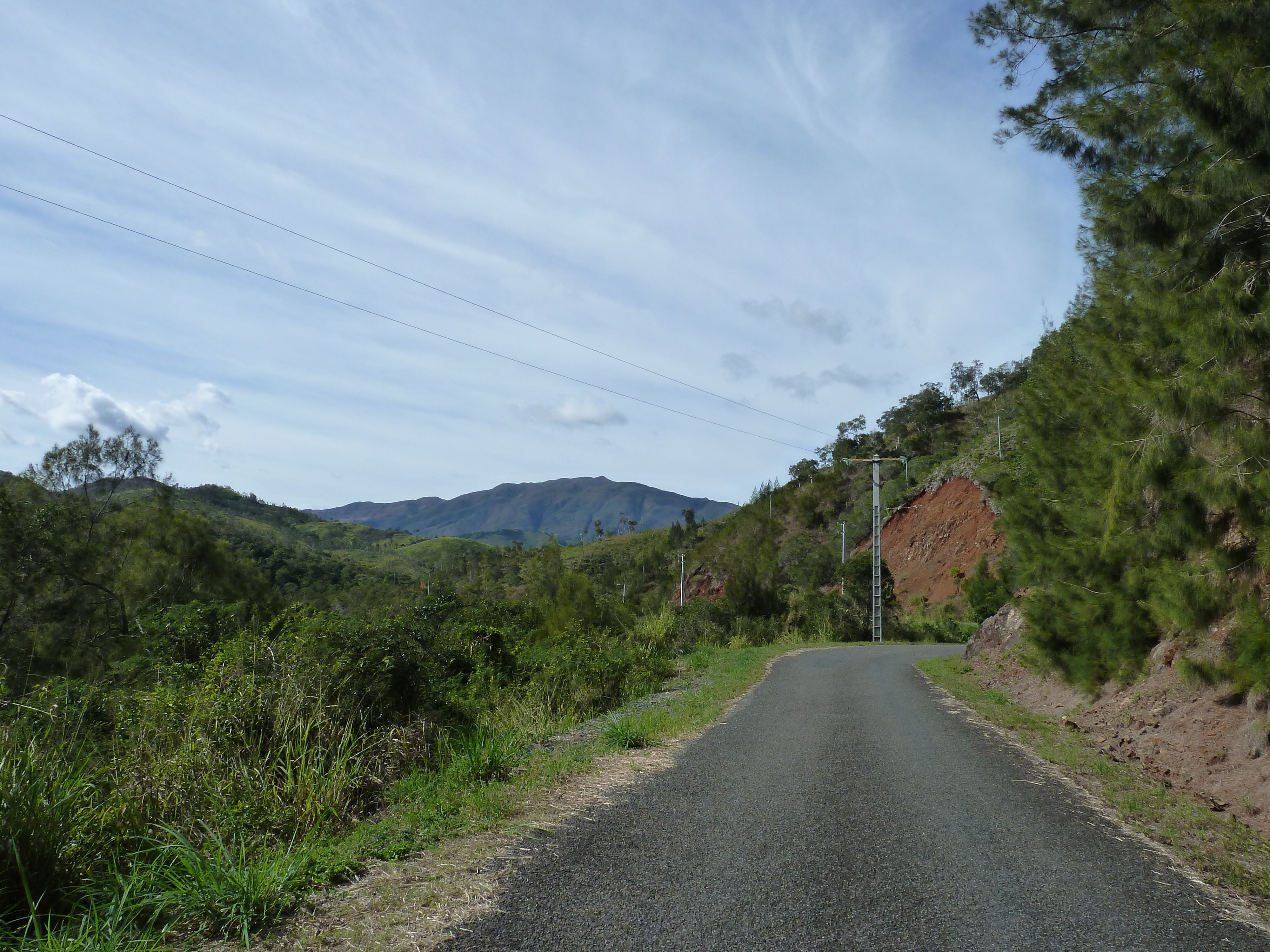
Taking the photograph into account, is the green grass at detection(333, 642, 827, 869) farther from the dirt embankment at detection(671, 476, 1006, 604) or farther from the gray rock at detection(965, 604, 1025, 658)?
the dirt embankment at detection(671, 476, 1006, 604)

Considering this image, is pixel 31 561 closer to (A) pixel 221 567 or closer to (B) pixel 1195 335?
(A) pixel 221 567

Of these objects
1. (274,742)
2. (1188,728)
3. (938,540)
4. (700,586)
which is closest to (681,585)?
(700,586)

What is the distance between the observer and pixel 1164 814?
6449 mm

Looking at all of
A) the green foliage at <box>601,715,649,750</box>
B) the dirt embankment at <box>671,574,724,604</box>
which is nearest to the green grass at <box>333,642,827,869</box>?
the green foliage at <box>601,715,649,750</box>

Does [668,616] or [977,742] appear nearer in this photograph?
[977,742]

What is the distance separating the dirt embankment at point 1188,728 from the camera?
277 inches

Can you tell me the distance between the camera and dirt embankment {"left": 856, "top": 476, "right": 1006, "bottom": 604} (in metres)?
44.6

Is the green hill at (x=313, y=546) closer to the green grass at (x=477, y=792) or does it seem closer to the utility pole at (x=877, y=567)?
the utility pole at (x=877, y=567)

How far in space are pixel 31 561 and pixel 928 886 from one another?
2991 cm

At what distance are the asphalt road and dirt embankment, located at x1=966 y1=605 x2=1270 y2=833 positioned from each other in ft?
4.42

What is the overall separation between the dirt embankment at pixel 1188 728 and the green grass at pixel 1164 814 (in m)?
0.21

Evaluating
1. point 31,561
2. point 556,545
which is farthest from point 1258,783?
point 556,545

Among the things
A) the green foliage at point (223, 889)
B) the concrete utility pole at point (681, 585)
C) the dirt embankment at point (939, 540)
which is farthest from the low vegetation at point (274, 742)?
the concrete utility pole at point (681, 585)

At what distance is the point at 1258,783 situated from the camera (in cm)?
691
